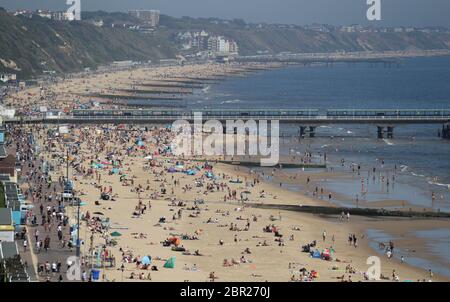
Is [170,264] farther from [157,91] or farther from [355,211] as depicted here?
[157,91]

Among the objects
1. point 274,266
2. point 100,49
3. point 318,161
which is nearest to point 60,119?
point 318,161

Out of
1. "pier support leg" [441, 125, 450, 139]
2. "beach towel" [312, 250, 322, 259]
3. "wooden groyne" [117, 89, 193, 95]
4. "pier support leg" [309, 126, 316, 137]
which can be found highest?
"beach towel" [312, 250, 322, 259]

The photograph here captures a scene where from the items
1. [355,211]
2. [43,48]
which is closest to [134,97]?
[43,48]

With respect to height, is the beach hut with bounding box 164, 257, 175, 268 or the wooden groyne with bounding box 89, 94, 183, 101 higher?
the beach hut with bounding box 164, 257, 175, 268

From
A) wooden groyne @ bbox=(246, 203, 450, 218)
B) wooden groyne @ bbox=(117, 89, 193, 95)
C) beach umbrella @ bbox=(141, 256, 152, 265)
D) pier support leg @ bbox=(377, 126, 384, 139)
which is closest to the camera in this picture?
beach umbrella @ bbox=(141, 256, 152, 265)

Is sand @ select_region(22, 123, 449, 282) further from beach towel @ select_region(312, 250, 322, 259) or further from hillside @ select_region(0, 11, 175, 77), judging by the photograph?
hillside @ select_region(0, 11, 175, 77)

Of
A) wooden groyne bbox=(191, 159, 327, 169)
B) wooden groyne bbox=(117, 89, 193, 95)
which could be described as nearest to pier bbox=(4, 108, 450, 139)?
wooden groyne bbox=(191, 159, 327, 169)

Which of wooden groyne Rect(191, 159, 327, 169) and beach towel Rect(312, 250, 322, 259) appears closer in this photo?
beach towel Rect(312, 250, 322, 259)

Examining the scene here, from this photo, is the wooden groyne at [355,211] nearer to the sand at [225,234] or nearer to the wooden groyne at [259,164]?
the sand at [225,234]

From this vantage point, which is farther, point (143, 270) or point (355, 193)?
point (355, 193)
